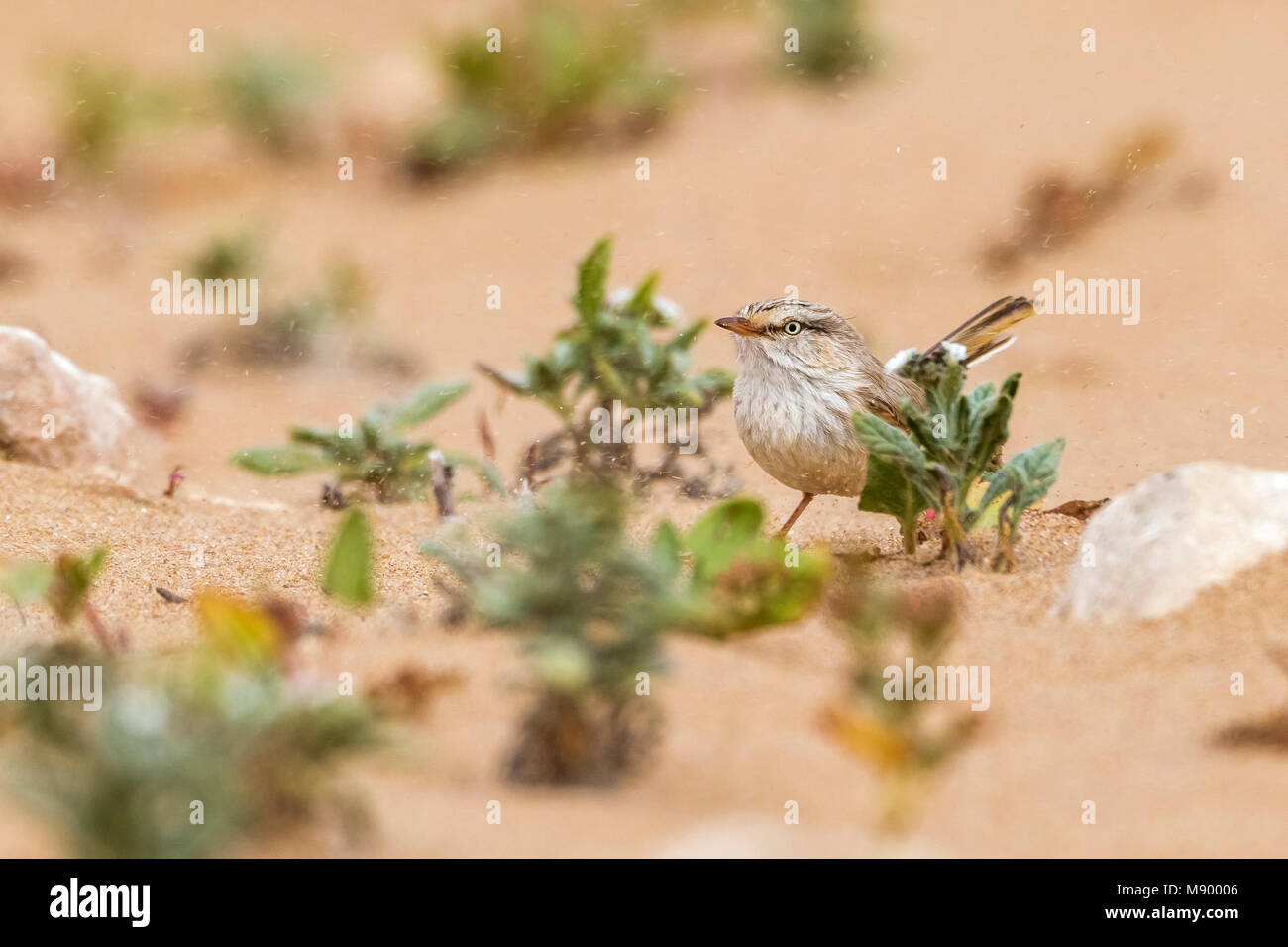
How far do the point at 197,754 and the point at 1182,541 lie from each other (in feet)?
8.45

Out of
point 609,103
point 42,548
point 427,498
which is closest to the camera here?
point 42,548

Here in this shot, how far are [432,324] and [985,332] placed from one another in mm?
4398

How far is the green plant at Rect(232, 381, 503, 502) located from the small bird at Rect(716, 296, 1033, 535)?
1184 mm

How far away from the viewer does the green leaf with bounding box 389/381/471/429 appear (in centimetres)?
636

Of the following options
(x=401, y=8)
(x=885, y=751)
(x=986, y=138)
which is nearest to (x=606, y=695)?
(x=885, y=751)

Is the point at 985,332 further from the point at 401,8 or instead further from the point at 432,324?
the point at 401,8

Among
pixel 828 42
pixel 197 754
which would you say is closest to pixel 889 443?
pixel 197 754

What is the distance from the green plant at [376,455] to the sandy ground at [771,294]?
22cm

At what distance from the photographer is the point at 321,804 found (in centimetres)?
266

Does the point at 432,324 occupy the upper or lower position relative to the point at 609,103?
lower

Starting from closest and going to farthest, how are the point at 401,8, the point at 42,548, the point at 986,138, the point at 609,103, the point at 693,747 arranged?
the point at 693,747
the point at 42,548
the point at 986,138
the point at 609,103
the point at 401,8

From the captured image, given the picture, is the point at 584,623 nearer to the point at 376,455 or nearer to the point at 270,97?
the point at 376,455

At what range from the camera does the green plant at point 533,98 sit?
12016 mm

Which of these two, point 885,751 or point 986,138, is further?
point 986,138
